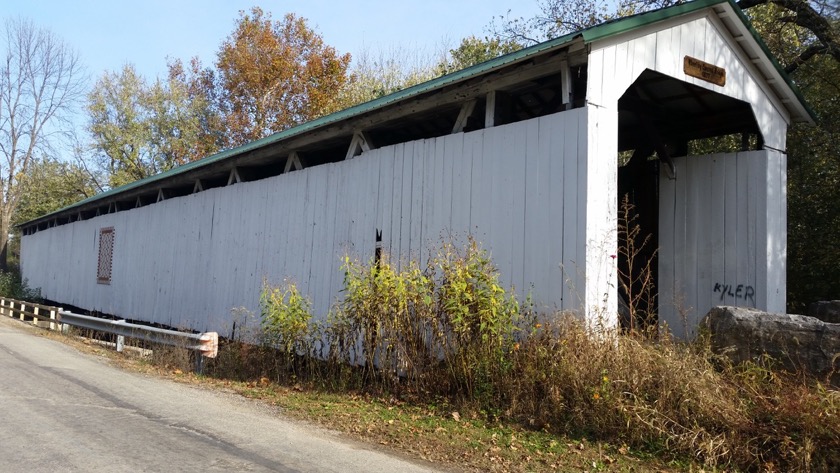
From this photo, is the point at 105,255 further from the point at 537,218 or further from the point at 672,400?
the point at 672,400

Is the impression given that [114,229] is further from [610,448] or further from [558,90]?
[610,448]

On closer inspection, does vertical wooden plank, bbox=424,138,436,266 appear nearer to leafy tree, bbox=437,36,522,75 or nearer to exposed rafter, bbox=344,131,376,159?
exposed rafter, bbox=344,131,376,159

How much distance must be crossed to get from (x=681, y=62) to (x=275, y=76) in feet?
87.1

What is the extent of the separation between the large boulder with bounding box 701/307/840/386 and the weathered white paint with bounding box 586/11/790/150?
2659 mm

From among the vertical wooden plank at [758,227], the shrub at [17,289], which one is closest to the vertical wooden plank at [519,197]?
the vertical wooden plank at [758,227]

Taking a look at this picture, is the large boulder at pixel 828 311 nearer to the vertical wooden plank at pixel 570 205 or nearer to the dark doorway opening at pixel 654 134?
the dark doorway opening at pixel 654 134

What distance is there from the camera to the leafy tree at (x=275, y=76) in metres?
31.6

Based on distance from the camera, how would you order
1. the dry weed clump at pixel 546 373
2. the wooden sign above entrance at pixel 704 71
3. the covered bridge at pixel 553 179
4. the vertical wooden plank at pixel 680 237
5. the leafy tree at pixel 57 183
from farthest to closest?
the leafy tree at pixel 57 183
the vertical wooden plank at pixel 680 237
the wooden sign above entrance at pixel 704 71
the covered bridge at pixel 553 179
the dry weed clump at pixel 546 373

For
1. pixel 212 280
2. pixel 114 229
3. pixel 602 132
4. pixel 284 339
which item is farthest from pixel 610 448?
pixel 114 229

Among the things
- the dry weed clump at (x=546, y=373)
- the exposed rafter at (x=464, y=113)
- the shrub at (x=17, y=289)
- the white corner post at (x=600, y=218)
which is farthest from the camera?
the shrub at (x=17, y=289)

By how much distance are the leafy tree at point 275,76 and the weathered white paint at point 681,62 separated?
24.4 metres

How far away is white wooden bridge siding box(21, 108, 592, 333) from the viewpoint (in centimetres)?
716

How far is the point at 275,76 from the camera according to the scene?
31.7 meters

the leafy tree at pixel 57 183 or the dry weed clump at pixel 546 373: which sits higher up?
the leafy tree at pixel 57 183
